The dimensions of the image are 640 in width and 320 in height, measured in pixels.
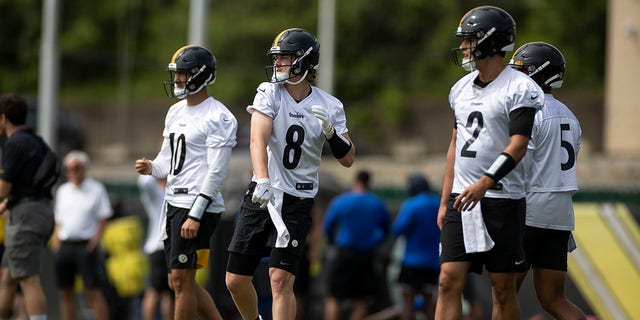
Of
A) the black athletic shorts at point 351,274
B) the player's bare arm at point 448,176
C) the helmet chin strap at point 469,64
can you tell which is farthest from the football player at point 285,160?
the black athletic shorts at point 351,274

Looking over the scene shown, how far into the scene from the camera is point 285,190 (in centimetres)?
872

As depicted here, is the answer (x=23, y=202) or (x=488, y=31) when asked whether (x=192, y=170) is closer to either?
(x=23, y=202)

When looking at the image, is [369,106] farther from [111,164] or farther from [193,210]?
[193,210]

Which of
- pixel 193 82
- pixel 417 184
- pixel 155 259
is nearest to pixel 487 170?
pixel 193 82

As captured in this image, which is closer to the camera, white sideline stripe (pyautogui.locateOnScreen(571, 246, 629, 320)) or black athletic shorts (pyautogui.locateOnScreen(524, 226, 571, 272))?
black athletic shorts (pyautogui.locateOnScreen(524, 226, 571, 272))

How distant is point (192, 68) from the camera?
377 inches

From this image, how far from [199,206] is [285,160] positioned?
0.85 m

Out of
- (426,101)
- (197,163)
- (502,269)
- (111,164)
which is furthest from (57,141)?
(502,269)

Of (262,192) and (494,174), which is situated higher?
(494,174)

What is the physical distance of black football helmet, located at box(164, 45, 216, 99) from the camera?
31.3 ft

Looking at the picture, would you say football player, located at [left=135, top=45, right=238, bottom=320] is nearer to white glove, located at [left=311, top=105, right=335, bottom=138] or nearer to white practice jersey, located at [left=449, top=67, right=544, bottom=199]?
white glove, located at [left=311, top=105, right=335, bottom=138]

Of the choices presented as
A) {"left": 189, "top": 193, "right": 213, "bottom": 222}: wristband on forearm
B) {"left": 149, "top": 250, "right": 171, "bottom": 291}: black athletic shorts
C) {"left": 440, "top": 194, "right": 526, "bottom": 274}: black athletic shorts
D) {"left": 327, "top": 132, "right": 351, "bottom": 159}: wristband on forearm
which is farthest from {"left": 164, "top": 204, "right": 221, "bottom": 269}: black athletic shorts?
A: {"left": 149, "top": 250, "right": 171, "bottom": 291}: black athletic shorts

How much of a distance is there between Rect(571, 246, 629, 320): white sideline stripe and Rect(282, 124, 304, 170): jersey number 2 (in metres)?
5.63

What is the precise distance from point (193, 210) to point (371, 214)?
6.23 m
